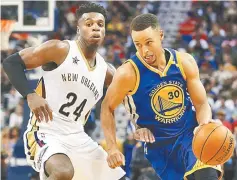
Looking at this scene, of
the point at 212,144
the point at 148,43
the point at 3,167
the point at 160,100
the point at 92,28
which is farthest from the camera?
the point at 3,167

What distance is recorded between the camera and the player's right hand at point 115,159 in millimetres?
5012

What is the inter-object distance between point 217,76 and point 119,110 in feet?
7.97

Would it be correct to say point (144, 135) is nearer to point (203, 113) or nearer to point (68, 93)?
point (203, 113)

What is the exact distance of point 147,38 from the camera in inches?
202

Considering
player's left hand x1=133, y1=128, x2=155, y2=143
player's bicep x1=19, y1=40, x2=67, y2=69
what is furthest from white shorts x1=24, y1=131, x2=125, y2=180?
player's bicep x1=19, y1=40, x2=67, y2=69

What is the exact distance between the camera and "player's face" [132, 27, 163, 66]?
16.8 feet

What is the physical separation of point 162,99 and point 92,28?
953 mm

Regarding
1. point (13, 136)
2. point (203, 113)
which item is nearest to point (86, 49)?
point (203, 113)

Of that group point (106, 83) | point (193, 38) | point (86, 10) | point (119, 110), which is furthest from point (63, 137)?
point (193, 38)

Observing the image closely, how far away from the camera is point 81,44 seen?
571 centimetres

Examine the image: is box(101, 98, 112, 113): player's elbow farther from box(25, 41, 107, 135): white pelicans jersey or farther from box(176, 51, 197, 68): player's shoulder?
box(176, 51, 197, 68): player's shoulder

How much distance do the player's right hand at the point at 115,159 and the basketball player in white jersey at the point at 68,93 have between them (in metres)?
0.37

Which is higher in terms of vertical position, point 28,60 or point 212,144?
point 28,60

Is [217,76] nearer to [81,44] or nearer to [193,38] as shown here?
[193,38]
